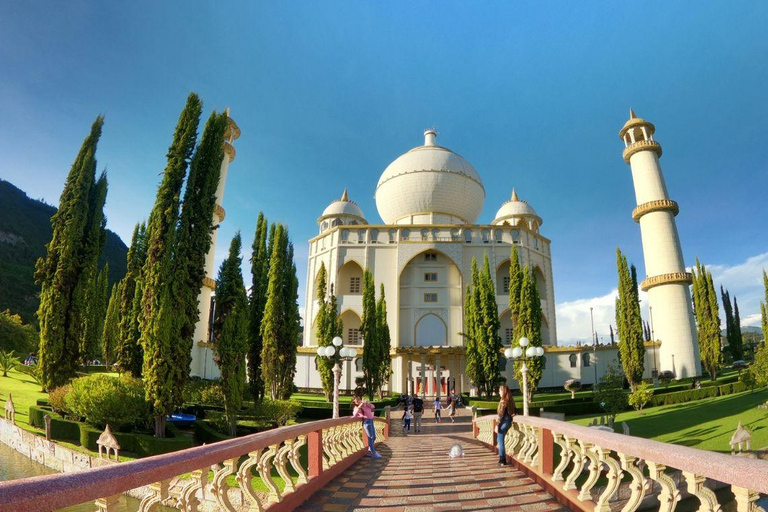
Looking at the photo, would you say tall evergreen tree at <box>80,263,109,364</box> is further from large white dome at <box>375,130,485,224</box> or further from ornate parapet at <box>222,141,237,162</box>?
large white dome at <box>375,130,485,224</box>

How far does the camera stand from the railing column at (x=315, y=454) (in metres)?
6.34

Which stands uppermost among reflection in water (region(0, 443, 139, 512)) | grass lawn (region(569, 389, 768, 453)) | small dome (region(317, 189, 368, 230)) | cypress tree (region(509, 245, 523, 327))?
small dome (region(317, 189, 368, 230))

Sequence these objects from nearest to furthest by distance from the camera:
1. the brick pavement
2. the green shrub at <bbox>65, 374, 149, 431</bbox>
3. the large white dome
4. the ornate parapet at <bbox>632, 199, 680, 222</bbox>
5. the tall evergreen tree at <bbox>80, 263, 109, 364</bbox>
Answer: the brick pavement, the green shrub at <bbox>65, 374, 149, 431</bbox>, the tall evergreen tree at <bbox>80, 263, 109, 364</bbox>, the ornate parapet at <bbox>632, 199, 680, 222</bbox>, the large white dome

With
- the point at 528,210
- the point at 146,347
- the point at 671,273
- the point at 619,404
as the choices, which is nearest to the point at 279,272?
the point at 146,347

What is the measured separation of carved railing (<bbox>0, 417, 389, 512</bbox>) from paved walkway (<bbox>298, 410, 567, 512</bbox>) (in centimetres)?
44

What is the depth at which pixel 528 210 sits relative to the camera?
47375mm

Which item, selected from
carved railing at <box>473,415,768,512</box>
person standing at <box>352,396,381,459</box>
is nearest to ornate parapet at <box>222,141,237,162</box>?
person standing at <box>352,396,381,459</box>

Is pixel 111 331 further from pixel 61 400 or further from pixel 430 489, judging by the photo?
pixel 430 489

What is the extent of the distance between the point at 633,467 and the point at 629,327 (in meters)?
29.0

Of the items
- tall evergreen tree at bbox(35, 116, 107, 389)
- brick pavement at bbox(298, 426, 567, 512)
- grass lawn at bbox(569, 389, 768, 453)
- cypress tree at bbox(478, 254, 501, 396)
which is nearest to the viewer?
brick pavement at bbox(298, 426, 567, 512)

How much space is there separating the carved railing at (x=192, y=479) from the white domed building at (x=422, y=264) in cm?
2991

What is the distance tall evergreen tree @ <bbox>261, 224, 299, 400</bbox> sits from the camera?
2012 centimetres

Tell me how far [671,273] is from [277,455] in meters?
33.3

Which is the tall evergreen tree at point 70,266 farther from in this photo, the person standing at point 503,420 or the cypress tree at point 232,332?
the person standing at point 503,420
